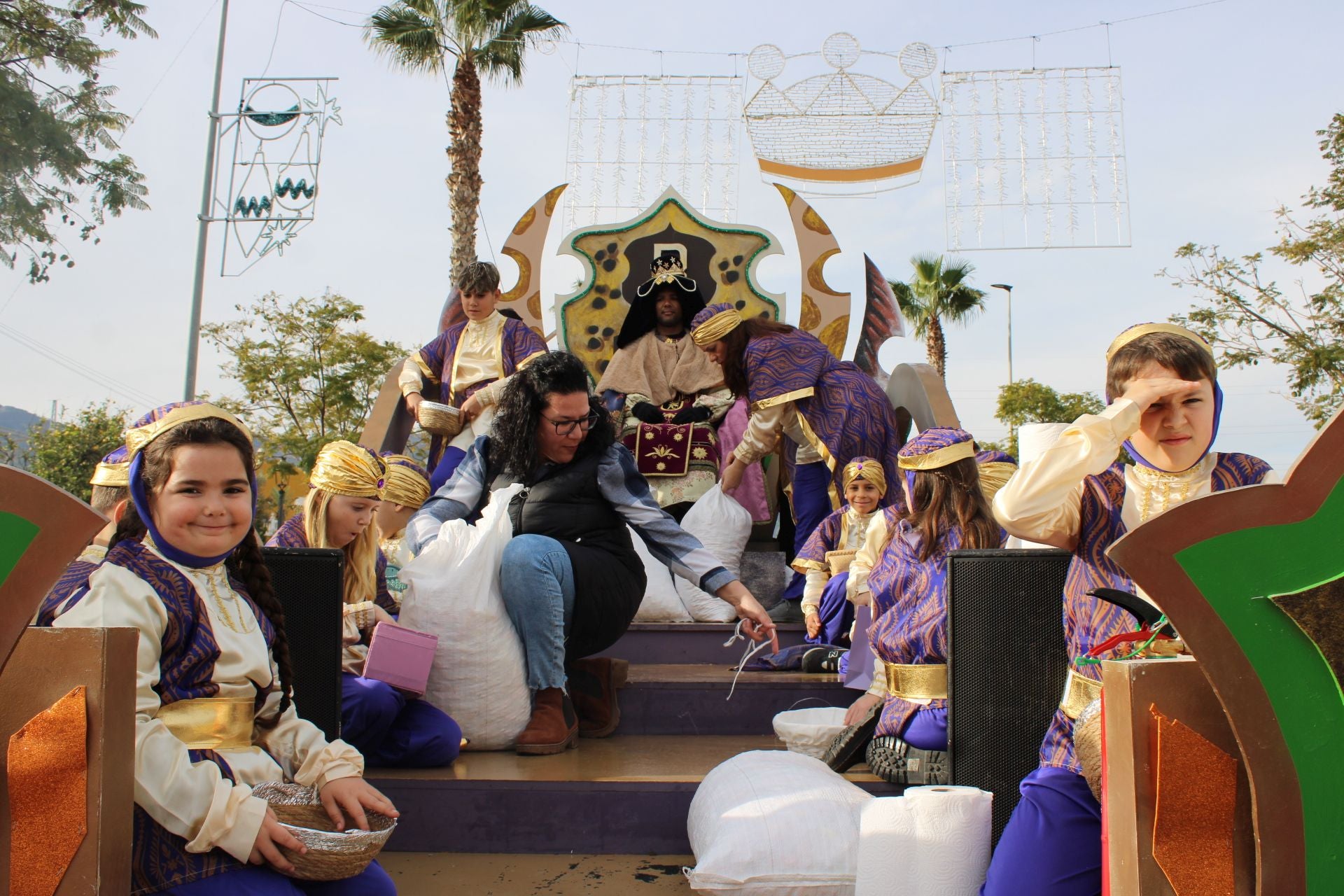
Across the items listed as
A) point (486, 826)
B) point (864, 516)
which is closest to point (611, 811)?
point (486, 826)

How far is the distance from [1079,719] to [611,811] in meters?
1.38

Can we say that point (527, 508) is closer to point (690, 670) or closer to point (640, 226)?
point (690, 670)

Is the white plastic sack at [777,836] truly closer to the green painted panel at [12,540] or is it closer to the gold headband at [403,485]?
the green painted panel at [12,540]

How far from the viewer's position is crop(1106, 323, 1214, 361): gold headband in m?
2.07

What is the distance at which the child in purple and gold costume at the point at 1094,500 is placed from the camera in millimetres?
1829

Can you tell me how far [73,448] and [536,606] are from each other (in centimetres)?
1657

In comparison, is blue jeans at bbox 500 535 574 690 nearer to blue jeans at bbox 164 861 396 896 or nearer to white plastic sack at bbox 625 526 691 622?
blue jeans at bbox 164 861 396 896

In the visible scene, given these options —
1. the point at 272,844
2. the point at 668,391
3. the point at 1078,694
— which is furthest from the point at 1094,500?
the point at 668,391

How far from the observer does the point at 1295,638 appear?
1282mm

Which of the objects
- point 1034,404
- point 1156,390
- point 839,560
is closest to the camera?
point 1156,390

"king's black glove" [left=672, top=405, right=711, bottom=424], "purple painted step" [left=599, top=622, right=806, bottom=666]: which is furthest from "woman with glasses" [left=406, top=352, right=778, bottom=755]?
"king's black glove" [left=672, top=405, right=711, bottom=424]

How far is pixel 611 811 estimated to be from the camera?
2.79 meters

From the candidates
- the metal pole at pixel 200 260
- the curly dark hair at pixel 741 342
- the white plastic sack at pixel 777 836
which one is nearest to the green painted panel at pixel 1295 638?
the white plastic sack at pixel 777 836

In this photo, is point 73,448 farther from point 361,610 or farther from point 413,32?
point 361,610
